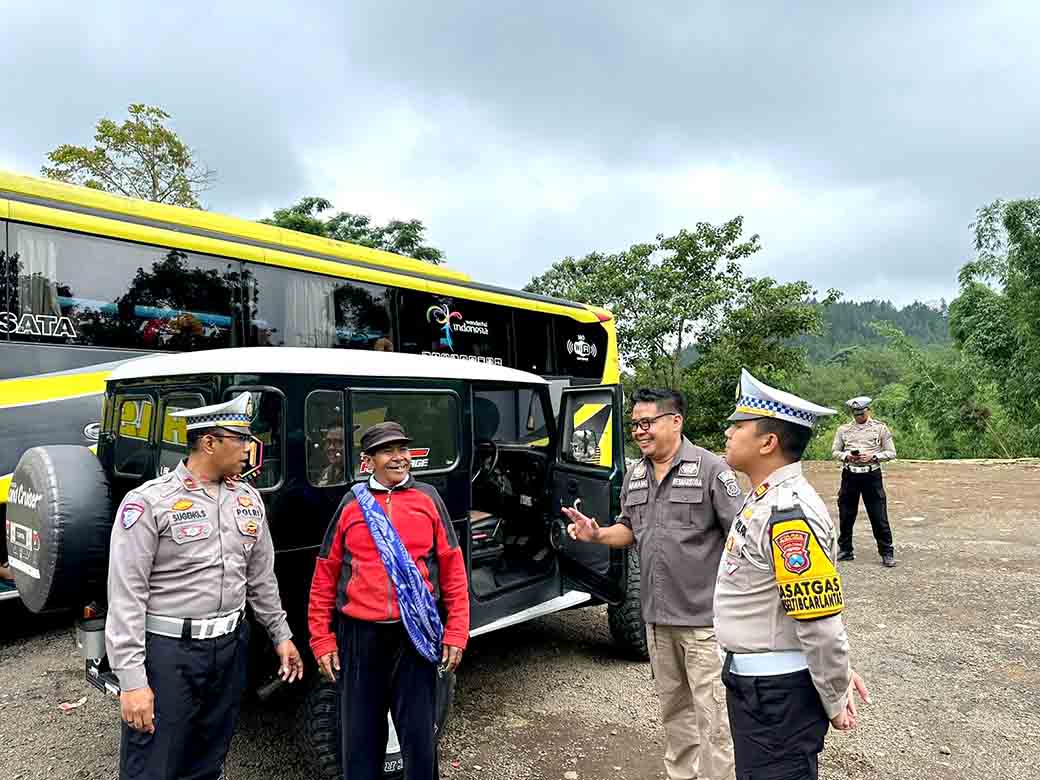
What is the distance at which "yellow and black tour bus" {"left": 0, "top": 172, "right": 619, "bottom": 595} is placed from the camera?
4512 millimetres

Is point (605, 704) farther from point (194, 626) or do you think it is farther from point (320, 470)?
point (194, 626)

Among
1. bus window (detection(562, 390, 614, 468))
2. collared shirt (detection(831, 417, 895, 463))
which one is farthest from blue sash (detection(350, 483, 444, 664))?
collared shirt (detection(831, 417, 895, 463))

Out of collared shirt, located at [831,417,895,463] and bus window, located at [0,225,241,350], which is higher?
bus window, located at [0,225,241,350]

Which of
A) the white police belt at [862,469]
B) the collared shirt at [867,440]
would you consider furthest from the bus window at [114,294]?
the white police belt at [862,469]

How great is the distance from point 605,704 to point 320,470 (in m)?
2.11

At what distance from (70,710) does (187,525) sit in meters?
2.42

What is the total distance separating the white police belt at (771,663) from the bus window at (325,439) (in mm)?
1892

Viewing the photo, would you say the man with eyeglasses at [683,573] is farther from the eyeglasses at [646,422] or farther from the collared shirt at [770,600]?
the collared shirt at [770,600]

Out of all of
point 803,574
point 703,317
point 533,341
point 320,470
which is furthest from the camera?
point 703,317

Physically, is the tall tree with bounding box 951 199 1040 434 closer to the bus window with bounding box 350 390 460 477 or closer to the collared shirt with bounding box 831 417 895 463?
the collared shirt with bounding box 831 417 895 463

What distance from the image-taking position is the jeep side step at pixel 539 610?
3.60 metres

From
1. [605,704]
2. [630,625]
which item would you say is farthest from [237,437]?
[630,625]

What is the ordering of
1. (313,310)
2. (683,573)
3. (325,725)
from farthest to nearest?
(313,310), (325,725), (683,573)

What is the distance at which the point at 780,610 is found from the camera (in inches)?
73.2
